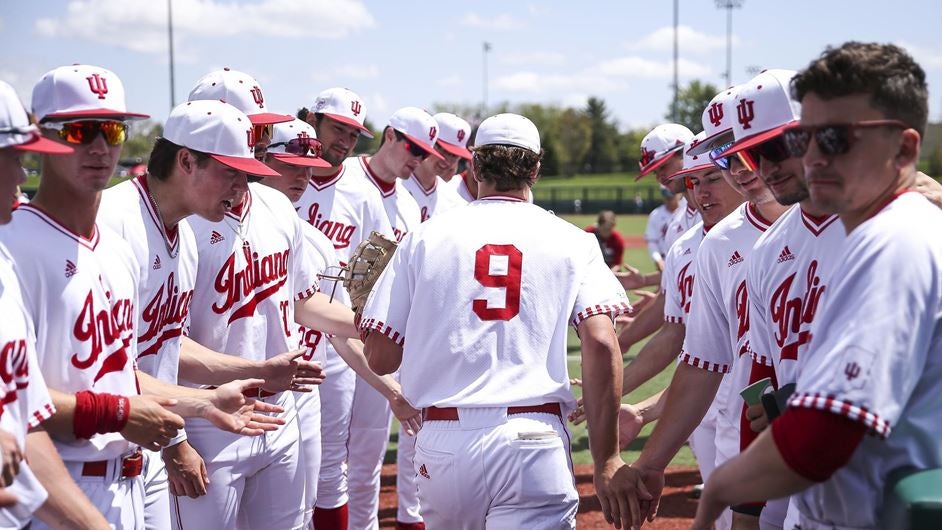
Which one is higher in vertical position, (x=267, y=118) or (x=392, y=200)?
(x=267, y=118)

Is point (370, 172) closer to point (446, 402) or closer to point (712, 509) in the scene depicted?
point (446, 402)

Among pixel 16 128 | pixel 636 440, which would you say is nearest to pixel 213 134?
pixel 16 128

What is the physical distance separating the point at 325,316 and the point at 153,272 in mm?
1239

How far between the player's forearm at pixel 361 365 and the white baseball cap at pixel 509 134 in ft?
5.79

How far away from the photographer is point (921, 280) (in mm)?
1988

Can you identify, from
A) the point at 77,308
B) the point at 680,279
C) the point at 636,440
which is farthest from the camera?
the point at 636,440

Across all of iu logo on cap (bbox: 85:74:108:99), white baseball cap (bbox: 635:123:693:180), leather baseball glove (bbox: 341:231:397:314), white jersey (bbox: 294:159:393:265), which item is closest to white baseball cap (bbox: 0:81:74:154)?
iu logo on cap (bbox: 85:74:108:99)

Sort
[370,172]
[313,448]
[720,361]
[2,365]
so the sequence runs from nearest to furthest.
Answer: [2,365] < [720,361] < [313,448] < [370,172]

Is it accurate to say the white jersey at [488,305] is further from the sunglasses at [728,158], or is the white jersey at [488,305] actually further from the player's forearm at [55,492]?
the player's forearm at [55,492]

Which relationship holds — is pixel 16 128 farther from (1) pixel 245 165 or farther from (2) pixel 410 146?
(2) pixel 410 146

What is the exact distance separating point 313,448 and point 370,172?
2498 millimetres

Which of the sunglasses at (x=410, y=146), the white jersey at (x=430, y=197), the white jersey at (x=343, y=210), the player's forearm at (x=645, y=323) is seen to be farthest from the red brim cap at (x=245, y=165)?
the white jersey at (x=430, y=197)

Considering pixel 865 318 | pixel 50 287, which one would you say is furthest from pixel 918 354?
pixel 50 287

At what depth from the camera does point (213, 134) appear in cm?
385
